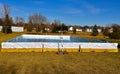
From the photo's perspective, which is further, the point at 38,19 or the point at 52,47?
the point at 38,19

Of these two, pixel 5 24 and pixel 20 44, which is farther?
pixel 5 24

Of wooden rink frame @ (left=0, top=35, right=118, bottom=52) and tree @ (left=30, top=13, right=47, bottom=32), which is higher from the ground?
tree @ (left=30, top=13, right=47, bottom=32)

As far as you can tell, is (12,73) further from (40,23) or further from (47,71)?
(40,23)

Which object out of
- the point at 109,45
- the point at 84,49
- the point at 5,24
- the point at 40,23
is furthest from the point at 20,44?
the point at 40,23

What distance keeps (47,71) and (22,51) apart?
739 cm

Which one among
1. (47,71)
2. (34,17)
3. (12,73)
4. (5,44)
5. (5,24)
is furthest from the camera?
(34,17)

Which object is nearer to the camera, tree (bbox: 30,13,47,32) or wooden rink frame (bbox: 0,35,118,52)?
wooden rink frame (bbox: 0,35,118,52)

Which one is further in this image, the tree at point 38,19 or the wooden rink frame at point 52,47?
the tree at point 38,19

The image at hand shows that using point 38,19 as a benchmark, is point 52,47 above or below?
below

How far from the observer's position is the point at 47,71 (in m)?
8.35

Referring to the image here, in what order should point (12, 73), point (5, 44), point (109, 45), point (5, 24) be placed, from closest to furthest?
point (12, 73), point (5, 44), point (109, 45), point (5, 24)

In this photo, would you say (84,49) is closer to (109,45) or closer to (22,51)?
(109,45)

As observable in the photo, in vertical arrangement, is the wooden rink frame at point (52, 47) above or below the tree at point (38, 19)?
below

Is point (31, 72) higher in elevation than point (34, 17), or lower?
lower
